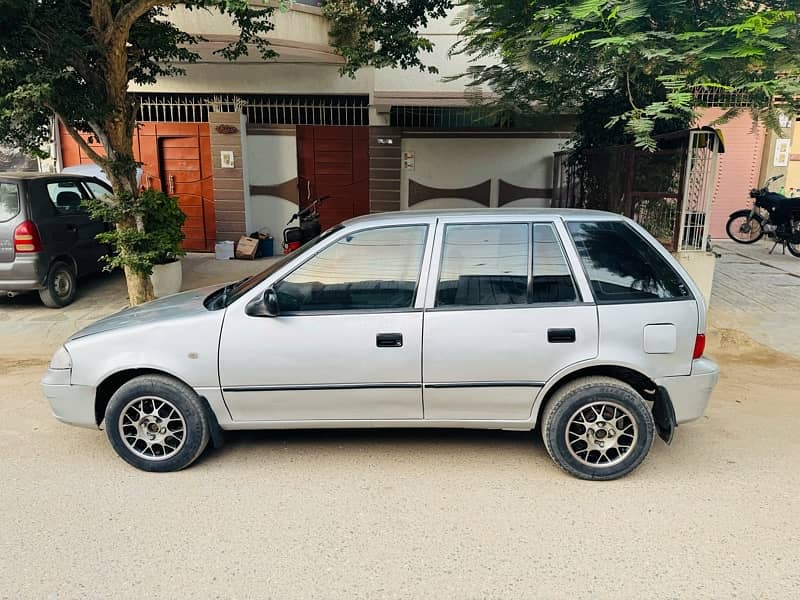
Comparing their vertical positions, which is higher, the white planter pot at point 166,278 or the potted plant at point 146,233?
the potted plant at point 146,233

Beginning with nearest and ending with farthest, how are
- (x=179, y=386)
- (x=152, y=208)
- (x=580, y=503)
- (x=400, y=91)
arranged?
(x=580, y=503)
(x=179, y=386)
(x=152, y=208)
(x=400, y=91)

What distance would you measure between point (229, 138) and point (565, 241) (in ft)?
30.0

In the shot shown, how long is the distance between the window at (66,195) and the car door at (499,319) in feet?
21.1

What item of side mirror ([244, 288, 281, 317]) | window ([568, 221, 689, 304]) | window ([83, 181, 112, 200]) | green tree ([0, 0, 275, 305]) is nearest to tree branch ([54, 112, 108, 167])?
green tree ([0, 0, 275, 305])

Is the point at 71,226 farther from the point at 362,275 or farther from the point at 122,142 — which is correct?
the point at 362,275

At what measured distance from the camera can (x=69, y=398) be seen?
3.69 meters

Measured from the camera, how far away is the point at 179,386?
361cm

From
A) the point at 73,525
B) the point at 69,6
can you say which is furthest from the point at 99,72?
the point at 73,525

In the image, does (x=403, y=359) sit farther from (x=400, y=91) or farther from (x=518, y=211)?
(x=400, y=91)

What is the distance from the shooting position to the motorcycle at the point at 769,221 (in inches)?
443

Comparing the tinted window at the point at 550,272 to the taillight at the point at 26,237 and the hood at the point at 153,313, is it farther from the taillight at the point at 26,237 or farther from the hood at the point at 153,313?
the taillight at the point at 26,237

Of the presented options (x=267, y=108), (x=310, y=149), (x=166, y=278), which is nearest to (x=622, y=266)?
(x=166, y=278)

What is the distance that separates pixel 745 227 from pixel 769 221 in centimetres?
59

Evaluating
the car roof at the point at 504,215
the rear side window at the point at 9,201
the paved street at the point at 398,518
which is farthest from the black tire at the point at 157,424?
the rear side window at the point at 9,201
